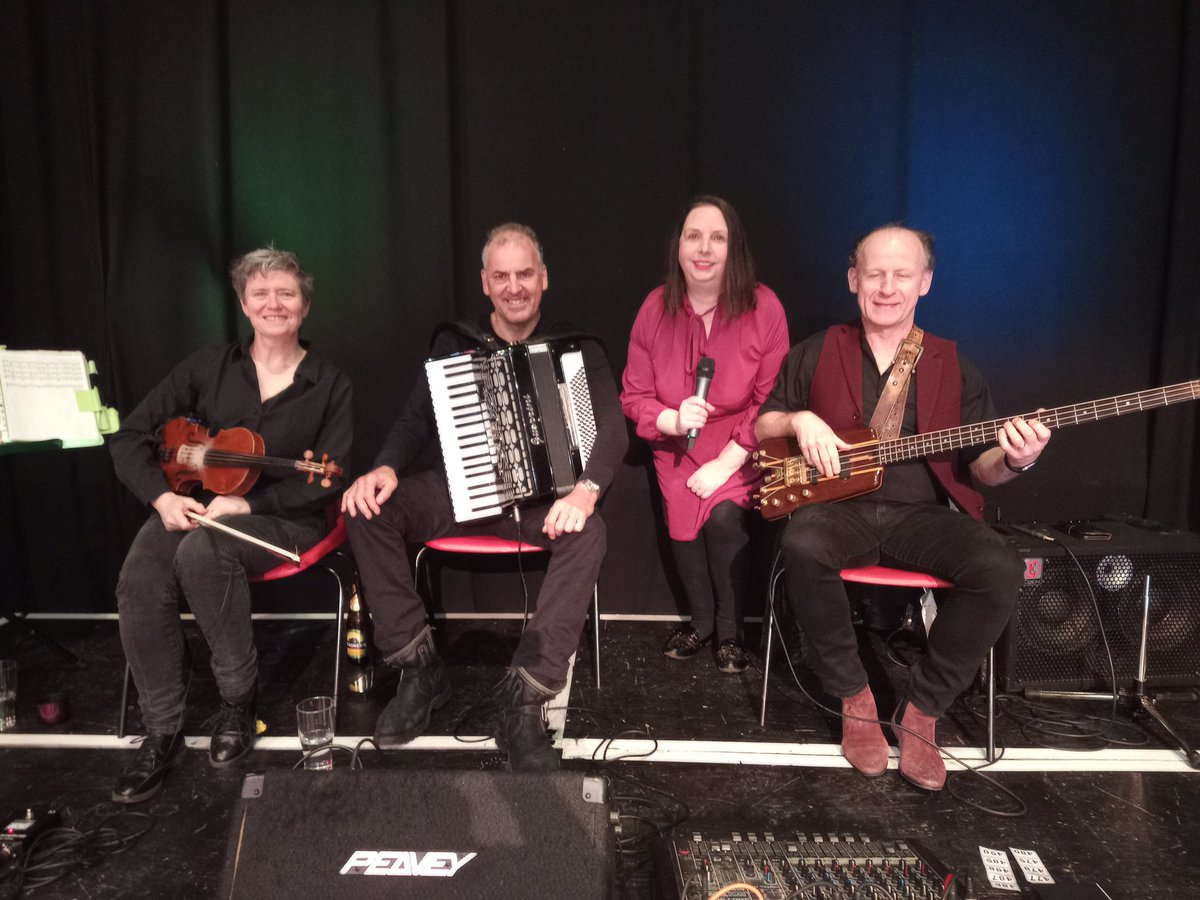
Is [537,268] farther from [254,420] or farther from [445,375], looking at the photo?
[254,420]

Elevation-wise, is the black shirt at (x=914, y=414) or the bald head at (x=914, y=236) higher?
the bald head at (x=914, y=236)

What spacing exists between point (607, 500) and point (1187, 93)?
2.88 meters

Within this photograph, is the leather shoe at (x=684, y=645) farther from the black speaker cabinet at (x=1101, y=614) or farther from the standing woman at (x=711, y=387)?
the black speaker cabinet at (x=1101, y=614)

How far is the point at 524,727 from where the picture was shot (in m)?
2.37

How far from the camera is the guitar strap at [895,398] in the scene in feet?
8.76

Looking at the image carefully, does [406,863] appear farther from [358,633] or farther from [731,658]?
[731,658]

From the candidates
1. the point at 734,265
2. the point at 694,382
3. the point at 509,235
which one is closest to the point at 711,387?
the point at 694,382

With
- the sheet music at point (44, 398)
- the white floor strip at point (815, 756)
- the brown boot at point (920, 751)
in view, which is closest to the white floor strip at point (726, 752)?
the white floor strip at point (815, 756)

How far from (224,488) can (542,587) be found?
1126mm

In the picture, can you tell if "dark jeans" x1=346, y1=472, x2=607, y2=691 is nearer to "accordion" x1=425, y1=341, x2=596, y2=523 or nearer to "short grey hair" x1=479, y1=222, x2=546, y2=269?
"accordion" x1=425, y1=341, x2=596, y2=523

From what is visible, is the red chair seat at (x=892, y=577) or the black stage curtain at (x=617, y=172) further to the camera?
the black stage curtain at (x=617, y=172)

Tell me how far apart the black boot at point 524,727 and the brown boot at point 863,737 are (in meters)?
0.89

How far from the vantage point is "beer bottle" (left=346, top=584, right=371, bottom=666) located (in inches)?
122

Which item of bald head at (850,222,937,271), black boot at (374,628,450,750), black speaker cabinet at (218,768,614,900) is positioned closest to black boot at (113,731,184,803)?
black boot at (374,628,450,750)
